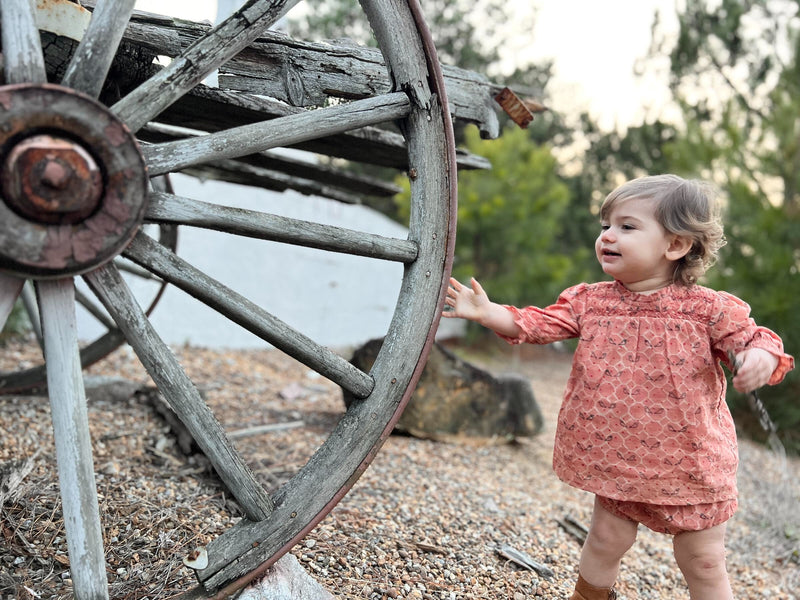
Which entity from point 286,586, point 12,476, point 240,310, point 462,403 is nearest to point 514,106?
point 240,310

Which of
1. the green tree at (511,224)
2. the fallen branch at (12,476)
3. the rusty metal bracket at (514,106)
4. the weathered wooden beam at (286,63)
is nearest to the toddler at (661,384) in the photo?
the rusty metal bracket at (514,106)

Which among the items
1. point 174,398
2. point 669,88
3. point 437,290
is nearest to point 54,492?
point 174,398

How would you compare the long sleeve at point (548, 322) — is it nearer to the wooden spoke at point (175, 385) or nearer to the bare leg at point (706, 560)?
the bare leg at point (706, 560)

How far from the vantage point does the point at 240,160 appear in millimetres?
3406

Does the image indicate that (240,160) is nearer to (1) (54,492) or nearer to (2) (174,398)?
(1) (54,492)

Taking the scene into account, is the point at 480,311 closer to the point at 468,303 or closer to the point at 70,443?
the point at 468,303

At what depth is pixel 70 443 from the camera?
4.61ft

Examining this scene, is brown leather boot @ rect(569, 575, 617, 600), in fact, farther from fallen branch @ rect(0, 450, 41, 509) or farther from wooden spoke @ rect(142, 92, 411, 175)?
fallen branch @ rect(0, 450, 41, 509)

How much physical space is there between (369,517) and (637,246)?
1.29 metres

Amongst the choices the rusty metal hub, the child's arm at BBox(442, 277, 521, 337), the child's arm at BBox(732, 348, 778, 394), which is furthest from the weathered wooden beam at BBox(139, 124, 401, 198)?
the child's arm at BBox(732, 348, 778, 394)

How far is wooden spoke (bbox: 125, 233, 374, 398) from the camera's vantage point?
1474 mm

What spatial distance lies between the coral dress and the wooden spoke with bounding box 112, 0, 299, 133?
111 cm

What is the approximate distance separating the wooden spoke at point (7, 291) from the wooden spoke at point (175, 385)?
13 centimetres

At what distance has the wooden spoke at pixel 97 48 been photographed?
136 cm
